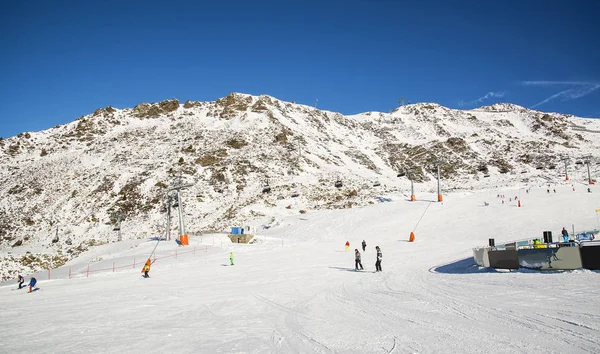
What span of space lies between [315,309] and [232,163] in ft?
226

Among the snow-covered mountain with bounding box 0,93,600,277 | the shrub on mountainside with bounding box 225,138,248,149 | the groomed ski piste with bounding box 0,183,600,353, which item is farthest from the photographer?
the shrub on mountainside with bounding box 225,138,248,149

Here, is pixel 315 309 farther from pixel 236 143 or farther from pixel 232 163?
pixel 236 143

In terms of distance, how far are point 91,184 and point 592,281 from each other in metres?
78.8

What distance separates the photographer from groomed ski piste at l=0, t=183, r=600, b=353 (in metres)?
8.01

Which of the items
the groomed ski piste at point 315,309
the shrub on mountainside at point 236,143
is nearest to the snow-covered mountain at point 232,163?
the shrub on mountainside at point 236,143

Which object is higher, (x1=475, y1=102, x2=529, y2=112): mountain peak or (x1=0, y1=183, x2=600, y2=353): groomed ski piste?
(x1=475, y1=102, x2=529, y2=112): mountain peak

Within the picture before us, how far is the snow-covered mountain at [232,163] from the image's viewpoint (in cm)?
6000

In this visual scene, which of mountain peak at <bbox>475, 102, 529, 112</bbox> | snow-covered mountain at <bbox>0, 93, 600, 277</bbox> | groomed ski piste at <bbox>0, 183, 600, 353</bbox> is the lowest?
groomed ski piste at <bbox>0, 183, 600, 353</bbox>

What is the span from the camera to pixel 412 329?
876 centimetres

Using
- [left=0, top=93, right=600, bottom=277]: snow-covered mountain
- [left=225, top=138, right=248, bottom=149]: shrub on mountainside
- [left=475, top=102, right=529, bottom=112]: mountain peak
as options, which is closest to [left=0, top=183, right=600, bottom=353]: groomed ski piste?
[left=0, top=93, right=600, bottom=277]: snow-covered mountain

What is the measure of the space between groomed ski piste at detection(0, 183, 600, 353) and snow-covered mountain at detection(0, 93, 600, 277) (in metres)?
23.5

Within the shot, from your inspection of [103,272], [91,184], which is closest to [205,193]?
[91,184]

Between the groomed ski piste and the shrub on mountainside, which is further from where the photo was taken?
the shrub on mountainside

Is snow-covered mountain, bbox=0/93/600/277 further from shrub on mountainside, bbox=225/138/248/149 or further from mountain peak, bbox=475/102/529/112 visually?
mountain peak, bbox=475/102/529/112
